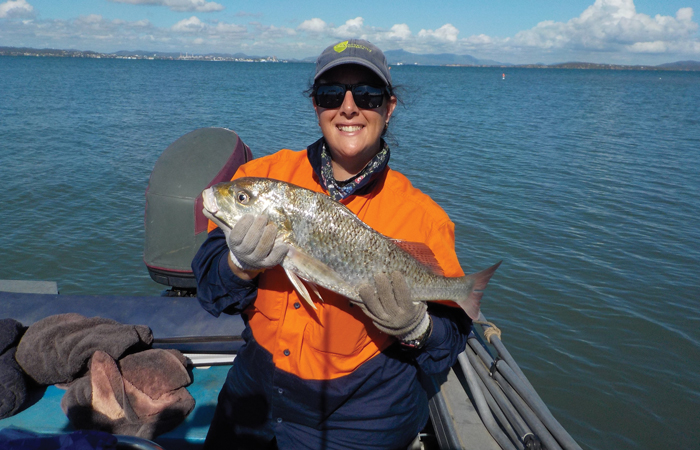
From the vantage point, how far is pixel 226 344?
4582mm

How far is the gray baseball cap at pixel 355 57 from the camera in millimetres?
2971

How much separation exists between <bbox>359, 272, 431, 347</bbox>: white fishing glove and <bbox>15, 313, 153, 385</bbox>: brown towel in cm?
246

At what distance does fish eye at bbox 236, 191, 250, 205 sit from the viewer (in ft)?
10.0

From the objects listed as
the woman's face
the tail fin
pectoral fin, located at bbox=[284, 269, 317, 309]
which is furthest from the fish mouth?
the tail fin

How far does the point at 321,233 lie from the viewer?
3045 millimetres

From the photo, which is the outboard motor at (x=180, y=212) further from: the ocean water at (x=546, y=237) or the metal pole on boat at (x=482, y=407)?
the metal pole on boat at (x=482, y=407)

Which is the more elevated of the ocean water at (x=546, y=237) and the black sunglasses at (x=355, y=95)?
the black sunglasses at (x=355, y=95)

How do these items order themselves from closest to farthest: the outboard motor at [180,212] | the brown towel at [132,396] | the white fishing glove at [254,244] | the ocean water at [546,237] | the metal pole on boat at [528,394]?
the white fishing glove at [254,244]
the metal pole on boat at [528,394]
the brown towel at [132,396]
the outboard motor at [180,212]
the ocean water at [546,237]

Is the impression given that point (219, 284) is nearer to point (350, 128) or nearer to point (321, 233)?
point (321, 233)

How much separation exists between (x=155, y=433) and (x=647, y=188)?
63.1ft

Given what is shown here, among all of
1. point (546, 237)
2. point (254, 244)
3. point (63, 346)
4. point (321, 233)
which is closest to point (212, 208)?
point (254, 244)

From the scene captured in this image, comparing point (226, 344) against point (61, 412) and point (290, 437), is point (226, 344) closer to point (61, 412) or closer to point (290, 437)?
point (61, 412)

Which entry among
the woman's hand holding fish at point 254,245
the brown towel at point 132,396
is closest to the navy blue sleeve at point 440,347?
the woman's hand holding fish at point 254,245

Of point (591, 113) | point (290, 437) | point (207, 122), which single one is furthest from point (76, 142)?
point (591, 113)
